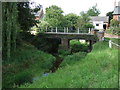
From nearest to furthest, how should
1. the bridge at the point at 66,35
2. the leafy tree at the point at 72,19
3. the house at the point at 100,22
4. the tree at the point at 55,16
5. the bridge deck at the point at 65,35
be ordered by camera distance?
the bridge at the point at 66,35 → the bridge deck at the point at 65,35 → the tree at the point at 55,16 → the leafy tree at the point at 72,19 → the house at the point at 100,22

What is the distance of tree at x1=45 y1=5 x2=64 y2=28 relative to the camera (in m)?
21.9

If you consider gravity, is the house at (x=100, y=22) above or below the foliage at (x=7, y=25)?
above

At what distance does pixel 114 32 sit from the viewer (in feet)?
70.6

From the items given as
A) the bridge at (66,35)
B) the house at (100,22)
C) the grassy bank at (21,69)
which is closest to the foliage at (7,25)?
the grassy bank at (21,69)

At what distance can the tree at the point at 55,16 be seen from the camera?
71.8 feet

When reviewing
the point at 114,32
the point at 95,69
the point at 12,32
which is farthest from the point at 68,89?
the point at 114,32

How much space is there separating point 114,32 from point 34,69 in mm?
14279

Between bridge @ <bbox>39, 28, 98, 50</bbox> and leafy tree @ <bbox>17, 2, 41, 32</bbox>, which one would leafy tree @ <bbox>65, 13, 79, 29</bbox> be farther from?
leafy tree @ <bbox>17, 2, 41, 32</bbox>

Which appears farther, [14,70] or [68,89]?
[14,70]

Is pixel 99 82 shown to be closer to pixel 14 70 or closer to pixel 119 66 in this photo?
pixel 119 66

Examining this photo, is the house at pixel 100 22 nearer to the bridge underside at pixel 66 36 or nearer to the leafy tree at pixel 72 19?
the leafy tree at pixel 72 19

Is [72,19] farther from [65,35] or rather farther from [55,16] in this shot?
[65,35]

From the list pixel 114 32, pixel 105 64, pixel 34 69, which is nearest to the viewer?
pixel 105 64

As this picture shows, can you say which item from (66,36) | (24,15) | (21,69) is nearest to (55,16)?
(66,36)
